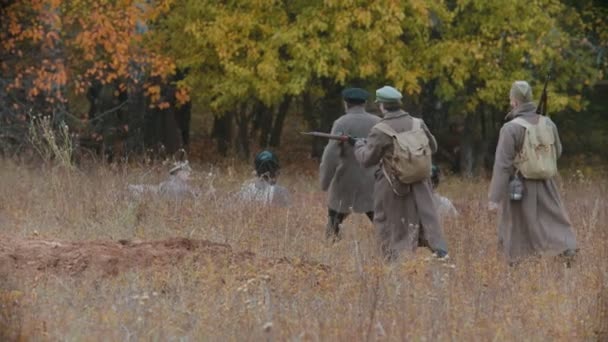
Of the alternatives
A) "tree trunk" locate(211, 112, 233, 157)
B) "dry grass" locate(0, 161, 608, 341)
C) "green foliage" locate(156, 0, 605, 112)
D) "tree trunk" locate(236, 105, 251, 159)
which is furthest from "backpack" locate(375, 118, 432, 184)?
"tree trunk" locate(211, 112, 233, 157)

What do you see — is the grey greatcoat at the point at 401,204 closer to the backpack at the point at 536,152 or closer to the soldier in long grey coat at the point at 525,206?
the soldier in long grey coat at the point at 525,206

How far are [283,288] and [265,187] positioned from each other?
5600 mm

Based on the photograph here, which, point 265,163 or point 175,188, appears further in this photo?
point 175,188

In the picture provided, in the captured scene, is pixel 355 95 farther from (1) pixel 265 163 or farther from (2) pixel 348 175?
(1) pixel 265 163

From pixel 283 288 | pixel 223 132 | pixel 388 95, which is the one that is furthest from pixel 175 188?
pixel 223 132

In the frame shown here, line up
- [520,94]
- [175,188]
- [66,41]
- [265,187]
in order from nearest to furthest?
[520,94] → [265,187] → [175,188] → [66,41]

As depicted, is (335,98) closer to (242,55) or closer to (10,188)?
(242,55)

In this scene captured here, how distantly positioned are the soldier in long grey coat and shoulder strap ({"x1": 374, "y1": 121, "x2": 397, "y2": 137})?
2.92 ft

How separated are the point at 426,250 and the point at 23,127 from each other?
1551cm

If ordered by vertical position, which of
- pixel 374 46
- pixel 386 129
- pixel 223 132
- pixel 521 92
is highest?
pixel 521 92

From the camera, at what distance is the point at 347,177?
13.3 meters

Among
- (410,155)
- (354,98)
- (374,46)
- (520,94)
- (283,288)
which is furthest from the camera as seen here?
(374,46)

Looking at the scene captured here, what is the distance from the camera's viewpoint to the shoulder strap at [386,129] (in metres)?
11.8


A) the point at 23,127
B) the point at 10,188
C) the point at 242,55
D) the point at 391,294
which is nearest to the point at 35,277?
the point at 391,294
